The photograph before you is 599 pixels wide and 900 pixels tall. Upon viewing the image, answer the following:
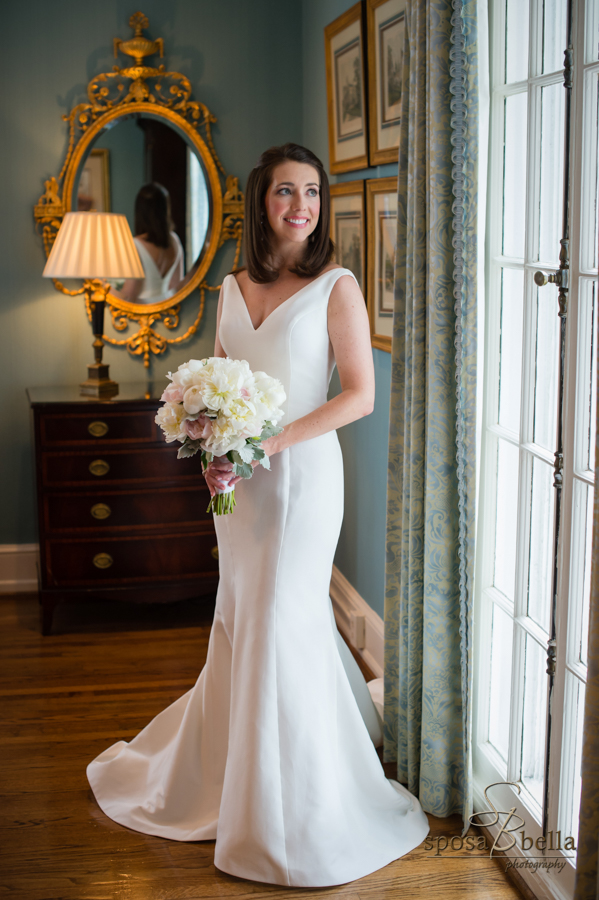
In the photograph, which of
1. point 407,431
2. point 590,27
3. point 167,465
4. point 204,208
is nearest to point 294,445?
point 407,431

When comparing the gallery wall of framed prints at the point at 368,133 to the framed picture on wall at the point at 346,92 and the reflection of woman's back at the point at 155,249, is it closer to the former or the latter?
the framed picture on wall at the point at 346,92

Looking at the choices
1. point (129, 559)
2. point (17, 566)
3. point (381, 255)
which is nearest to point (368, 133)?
point (381, 255)

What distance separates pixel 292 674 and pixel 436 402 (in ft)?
2.57

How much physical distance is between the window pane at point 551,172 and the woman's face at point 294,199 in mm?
563

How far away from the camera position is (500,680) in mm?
2230

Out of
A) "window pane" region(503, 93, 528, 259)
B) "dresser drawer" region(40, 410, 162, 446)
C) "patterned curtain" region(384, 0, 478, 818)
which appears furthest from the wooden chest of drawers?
"window pane" region(503, 93, 528, 259)

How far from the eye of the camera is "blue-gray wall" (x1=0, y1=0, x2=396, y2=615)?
3.76 meters

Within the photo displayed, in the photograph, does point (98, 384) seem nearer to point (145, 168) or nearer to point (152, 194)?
point (152, 194)

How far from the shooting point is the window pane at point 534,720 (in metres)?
2.01

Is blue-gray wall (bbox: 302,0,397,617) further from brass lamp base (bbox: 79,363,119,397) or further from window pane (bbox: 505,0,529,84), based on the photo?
brass lamp base (bbox: 79,363,119,397)

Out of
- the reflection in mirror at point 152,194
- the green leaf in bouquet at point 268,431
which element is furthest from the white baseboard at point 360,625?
the reflection in mirror at point 152,194

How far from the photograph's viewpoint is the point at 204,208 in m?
3.97

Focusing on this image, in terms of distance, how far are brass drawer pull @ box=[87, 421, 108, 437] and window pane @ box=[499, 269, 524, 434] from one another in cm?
193

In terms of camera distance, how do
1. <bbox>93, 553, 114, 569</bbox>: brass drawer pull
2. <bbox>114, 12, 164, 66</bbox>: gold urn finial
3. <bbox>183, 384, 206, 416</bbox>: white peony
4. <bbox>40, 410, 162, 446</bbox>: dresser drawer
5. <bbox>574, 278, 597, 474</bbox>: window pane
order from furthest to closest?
<bbox>114, 12, 164, 66</bbox>: gold urn finial < <bbox>93, 553, 114, 569</bbox>: brass drawer pull < <bbox>40, 410, 162, 446</bbox>: dresser drawer < <bbox>183, 384, 206, 416</bbox>: white peony < <bbox>574, 278, 597, 474</bbox>: window pane
